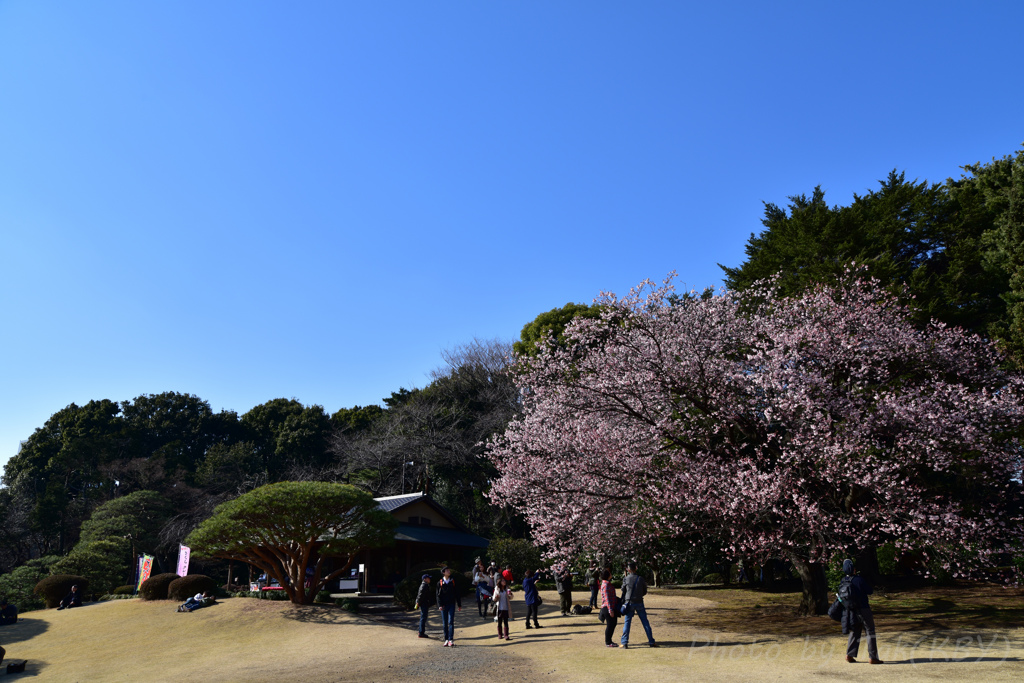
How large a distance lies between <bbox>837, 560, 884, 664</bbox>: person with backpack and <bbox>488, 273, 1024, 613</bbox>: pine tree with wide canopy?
9.29 feet

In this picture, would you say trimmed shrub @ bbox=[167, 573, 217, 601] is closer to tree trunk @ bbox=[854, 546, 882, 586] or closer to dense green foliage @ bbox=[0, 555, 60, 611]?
dense green foliage @ bbox=[0, 555, 60, 611]

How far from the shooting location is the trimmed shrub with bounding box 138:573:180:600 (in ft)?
81.0

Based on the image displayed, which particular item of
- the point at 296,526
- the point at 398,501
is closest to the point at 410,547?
the point at 398,501

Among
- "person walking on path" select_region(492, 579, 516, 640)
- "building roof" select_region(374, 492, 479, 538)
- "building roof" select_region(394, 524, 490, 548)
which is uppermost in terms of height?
"building roof" select_region(374, 492, 479, 538)

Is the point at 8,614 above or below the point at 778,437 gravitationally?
below

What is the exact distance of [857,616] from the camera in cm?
984

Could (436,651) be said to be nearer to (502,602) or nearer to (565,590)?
(502,602)

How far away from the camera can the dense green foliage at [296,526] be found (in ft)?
64.6

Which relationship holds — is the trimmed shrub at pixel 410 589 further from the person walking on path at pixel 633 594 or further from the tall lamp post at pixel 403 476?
the tall lamp post at pixel 403 476

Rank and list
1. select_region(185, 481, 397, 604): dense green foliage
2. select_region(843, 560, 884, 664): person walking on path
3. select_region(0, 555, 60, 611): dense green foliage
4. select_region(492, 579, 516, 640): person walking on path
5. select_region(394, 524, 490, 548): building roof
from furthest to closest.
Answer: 1. select_region(0, 555, 60, 611): dense green foliage
2. select_region(394, 524, 490, 548): building roof
3. select_region(185, 481, 397, 604): dense green foliage
4. select_region(492, 579, 516, 640): person walking on path
5. select_region(843, 560, 884, 664): person walking on path

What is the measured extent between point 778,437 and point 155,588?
24.8m

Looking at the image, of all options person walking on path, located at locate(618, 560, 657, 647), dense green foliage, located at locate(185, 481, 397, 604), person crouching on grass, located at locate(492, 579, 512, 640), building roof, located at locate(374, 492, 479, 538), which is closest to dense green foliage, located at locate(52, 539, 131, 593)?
dense green foliage, located at locate(185, 481, 397, 604)

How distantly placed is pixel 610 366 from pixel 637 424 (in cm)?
185

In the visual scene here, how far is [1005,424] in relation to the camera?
15.1 metres
